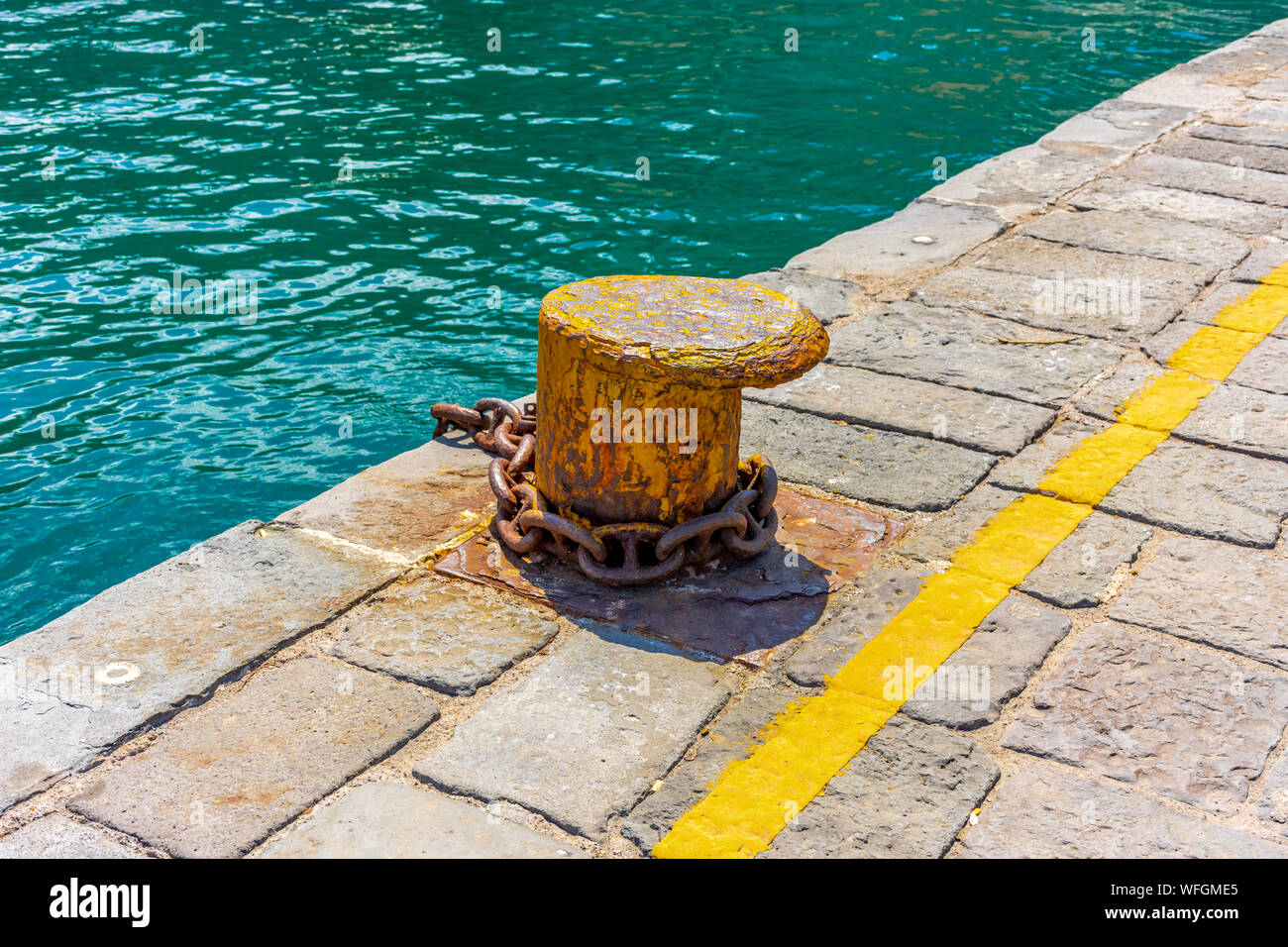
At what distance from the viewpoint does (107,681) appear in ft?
10.1

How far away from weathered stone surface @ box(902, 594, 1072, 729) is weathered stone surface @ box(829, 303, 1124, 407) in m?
1.52

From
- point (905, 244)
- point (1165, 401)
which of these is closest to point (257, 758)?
point (1165, 401)

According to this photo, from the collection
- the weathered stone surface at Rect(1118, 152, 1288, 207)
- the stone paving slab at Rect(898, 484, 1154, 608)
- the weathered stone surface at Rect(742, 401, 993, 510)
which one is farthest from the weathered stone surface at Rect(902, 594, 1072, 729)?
the weathered stone surface at Rect(1118, 152, 1288, 207)

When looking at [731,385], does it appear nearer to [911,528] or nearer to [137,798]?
[911,528]

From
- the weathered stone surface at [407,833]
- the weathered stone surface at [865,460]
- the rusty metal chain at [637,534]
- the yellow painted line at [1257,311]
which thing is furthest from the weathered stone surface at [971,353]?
the weathered stone surface at [407,833]

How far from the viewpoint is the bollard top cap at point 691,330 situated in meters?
3.21

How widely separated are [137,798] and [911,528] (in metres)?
2.38

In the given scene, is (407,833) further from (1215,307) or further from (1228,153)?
(1228,153)

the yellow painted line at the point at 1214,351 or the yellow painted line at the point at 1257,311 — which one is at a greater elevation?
the yellow painted line at the point at 1257,311

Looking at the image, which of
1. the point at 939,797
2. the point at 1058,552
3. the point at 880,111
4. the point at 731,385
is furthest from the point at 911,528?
the point at 880,111

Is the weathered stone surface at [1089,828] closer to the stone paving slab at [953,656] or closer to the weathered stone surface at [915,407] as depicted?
the stone paving slab at [953,656]

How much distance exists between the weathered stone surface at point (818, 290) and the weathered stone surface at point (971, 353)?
0.15m

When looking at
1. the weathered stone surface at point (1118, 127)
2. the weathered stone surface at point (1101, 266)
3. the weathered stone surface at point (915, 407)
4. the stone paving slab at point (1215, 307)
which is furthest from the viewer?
the weathered stone surface at point (1118, 127)

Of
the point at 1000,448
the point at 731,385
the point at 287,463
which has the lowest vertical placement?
the point at 287,463
